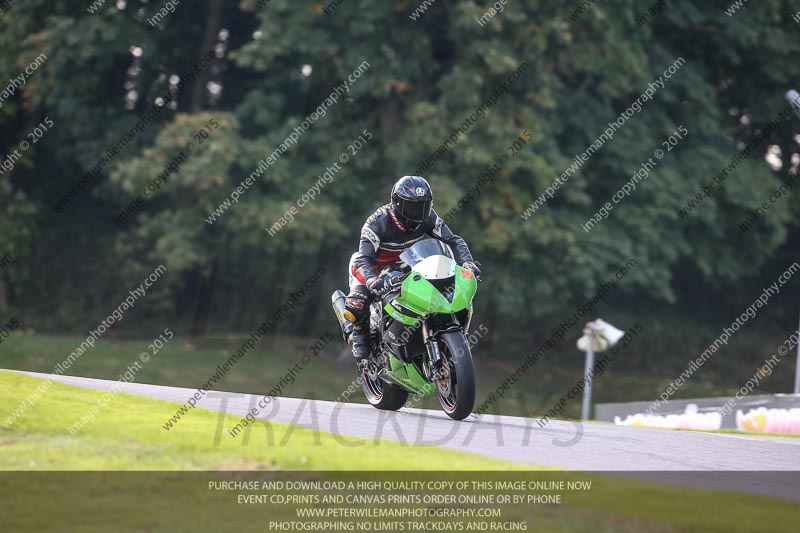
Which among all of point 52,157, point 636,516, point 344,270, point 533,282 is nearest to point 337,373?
point 344,270

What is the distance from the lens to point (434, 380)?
11.3 m

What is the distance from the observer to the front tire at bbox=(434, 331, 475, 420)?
1069 centimetres

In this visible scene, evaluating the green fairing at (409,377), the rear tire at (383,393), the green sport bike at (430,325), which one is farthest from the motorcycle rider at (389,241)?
the green fairing at (409,377)

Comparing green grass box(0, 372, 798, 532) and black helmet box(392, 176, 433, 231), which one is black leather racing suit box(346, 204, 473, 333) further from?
green grass box(0, 372, 798, 532)

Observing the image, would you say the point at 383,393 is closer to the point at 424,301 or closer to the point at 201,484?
the point at 424,301

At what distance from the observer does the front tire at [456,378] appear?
10688mm

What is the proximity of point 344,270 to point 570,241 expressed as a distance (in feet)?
17.1

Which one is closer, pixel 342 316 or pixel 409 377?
pixel 409 377

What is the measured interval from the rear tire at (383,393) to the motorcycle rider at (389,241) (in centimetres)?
53

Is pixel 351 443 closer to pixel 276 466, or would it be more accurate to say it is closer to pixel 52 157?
pixel 276 466

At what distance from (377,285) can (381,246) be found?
0.69 m

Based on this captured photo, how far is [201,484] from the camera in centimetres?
746

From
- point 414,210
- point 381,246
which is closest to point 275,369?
point 381,246

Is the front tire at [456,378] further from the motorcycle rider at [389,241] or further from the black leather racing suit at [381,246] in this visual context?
the black leather racing suit at [381,246]
